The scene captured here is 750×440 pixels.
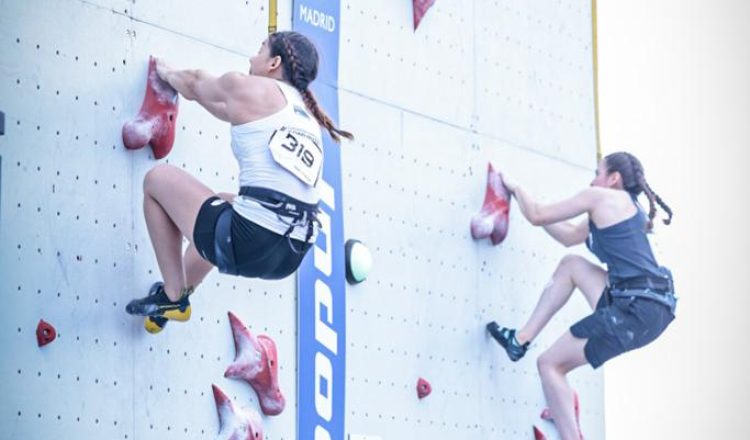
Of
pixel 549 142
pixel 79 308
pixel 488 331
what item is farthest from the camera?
pixel 549 142

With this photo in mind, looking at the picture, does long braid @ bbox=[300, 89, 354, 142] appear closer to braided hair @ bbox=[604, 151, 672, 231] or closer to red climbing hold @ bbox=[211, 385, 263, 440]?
red climbing hold @ bbox=[211, 385, 263, 440]

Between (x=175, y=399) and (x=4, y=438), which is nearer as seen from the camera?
(x=4, y=438)

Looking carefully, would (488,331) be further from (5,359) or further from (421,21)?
(5,359)

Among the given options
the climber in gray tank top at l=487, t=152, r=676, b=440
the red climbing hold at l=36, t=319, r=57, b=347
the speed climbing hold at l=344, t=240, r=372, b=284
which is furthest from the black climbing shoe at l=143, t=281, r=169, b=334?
the climber in gray tank top at l=487, t=152, r=676, b=440

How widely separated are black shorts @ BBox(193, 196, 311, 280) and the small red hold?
1.64m

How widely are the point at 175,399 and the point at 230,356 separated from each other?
1.08 feet

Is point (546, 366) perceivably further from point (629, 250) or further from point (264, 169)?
point (264, 169)

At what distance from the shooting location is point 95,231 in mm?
5234

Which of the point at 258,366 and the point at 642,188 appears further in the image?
the point at 642,188

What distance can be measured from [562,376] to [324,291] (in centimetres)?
137

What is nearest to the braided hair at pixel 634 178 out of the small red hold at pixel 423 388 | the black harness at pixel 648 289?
the black harness at pixel 648 289

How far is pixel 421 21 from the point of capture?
Answer: 6879 millimetres

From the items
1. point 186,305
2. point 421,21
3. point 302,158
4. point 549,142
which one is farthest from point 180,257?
point 549,142

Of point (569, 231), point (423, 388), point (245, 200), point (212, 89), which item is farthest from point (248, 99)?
point (569, 231)
